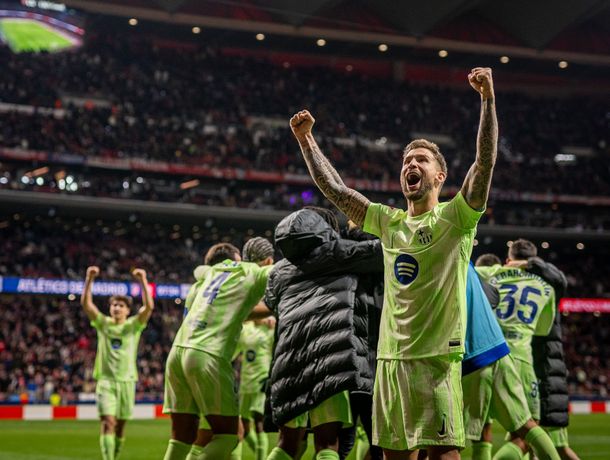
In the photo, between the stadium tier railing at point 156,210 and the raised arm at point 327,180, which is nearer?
the raised arm at point 327,180

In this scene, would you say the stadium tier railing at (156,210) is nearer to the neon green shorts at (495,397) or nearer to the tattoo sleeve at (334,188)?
the neon green shorts at (495,397)

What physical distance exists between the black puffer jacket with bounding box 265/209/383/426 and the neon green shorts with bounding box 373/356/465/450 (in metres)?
0.90

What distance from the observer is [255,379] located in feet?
37.5

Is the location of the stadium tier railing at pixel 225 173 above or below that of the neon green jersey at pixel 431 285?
above

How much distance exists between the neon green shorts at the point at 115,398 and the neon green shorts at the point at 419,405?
7897mm

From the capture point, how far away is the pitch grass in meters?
14.2

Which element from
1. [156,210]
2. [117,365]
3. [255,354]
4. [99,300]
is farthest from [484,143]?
[156,210]

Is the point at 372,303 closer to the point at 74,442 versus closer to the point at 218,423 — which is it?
the point at 218,423

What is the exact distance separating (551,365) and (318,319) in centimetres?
439

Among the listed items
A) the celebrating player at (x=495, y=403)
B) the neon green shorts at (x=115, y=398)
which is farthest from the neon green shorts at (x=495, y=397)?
the neon green shorts at (x=115, y=398)

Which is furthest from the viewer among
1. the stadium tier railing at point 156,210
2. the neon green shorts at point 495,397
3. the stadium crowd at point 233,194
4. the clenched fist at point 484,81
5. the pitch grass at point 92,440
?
the stadium crowd at point 233,194

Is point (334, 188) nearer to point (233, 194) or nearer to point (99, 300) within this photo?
point (99, 300)

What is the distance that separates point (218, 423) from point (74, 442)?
11481 millimetres

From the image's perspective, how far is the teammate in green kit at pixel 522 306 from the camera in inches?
336
